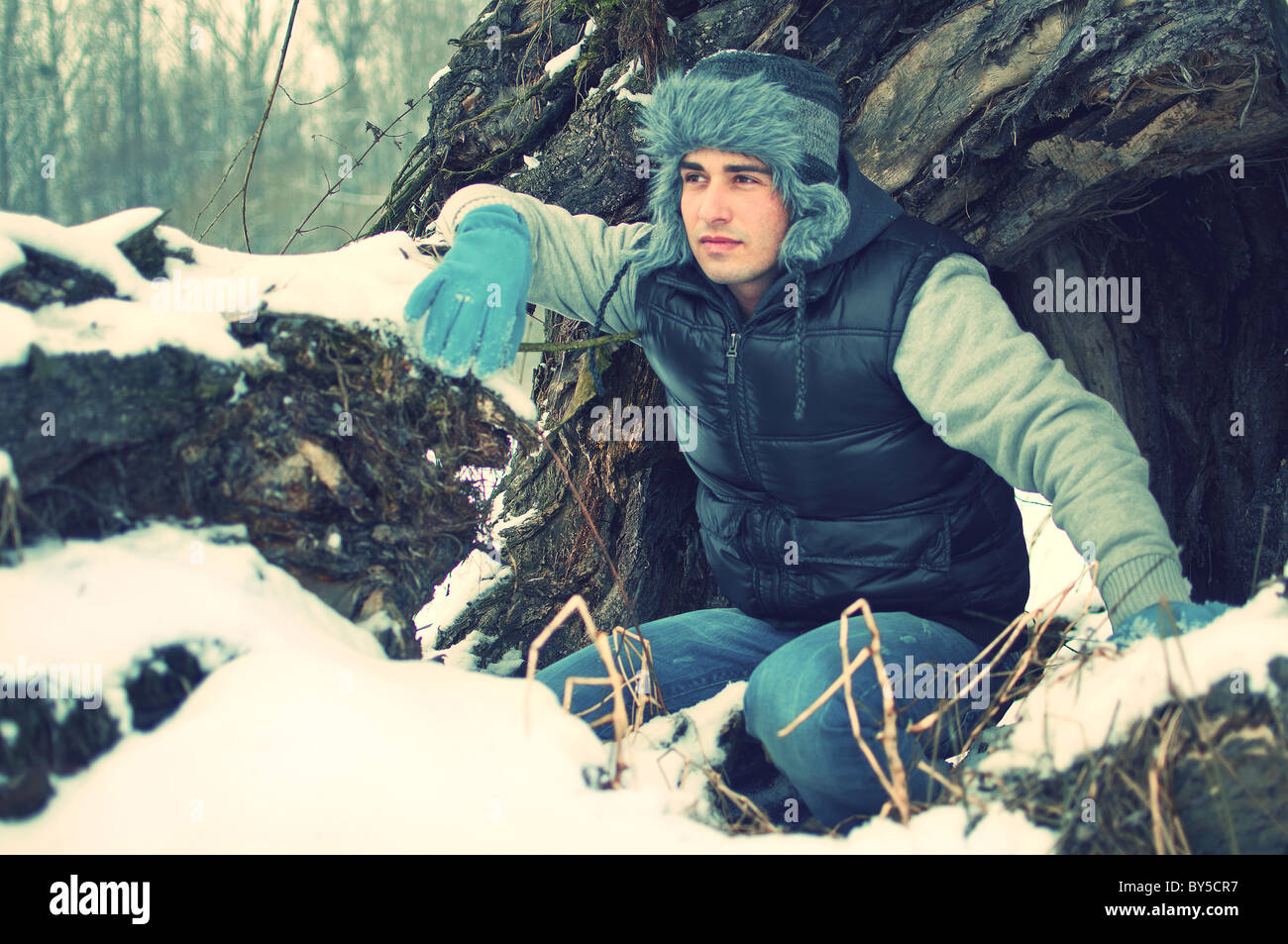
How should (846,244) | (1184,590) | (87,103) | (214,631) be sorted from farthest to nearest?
(87,103)
(846,244)
(1184,590)
(214,631)

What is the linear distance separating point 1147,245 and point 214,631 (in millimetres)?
2798

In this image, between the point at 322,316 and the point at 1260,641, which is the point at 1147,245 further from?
the point at 322,316

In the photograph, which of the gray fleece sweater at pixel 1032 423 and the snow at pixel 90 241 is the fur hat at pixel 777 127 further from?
the snow at pixel 90 241

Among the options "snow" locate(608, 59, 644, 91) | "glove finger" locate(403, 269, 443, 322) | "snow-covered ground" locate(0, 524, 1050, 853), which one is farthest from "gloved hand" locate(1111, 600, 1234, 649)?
"snow" locate(608, 59, 644, 91)

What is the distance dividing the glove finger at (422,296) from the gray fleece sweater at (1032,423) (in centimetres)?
51

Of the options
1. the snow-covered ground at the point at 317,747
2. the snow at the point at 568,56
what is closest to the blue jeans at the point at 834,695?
the snow-covered ground at the point at 317,747

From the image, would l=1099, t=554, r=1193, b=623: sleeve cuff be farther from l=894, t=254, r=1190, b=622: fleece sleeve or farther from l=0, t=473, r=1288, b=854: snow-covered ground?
l=0, t=473, r=1288, b=854: snow-covered ground

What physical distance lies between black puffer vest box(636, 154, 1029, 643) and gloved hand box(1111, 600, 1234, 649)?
2.03 ft

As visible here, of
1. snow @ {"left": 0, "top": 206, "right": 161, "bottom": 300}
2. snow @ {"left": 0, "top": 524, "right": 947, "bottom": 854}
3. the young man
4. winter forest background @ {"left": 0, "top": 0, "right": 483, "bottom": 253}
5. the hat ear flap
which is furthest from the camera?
winter forest background @ {"left": 0, "top": 0, "right": 483, "bottom": 253}

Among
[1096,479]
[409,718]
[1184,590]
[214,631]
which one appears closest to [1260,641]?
[1184,590]

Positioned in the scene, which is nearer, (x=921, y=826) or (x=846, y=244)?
(x=921, y=826)

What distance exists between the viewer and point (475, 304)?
1708 millimetres

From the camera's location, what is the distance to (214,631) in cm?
128

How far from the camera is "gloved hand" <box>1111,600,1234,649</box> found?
1369 mm
